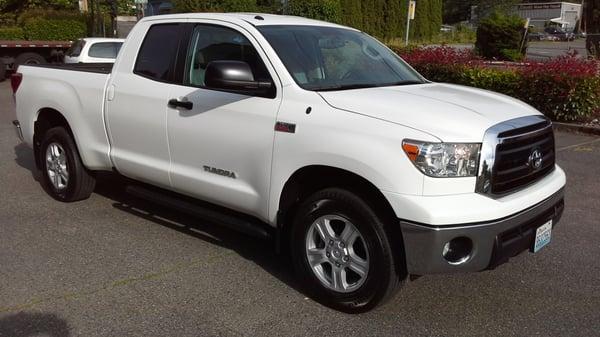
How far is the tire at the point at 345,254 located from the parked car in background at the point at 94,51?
11986mm

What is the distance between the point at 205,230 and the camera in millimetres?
5156

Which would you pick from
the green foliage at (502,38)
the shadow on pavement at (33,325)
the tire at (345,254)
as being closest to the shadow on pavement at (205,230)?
the tire at (345,254)

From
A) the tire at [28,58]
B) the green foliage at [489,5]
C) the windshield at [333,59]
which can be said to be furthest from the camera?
the green foliage at [489,5]

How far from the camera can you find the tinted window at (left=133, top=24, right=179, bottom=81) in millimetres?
4672

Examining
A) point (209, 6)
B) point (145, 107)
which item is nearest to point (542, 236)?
point (145, 107)

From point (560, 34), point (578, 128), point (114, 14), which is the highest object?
point (114, 14)

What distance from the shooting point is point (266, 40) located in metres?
4.09

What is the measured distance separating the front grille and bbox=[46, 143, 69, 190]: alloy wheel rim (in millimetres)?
4212

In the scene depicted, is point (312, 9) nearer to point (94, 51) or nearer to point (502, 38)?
point (502, 38)

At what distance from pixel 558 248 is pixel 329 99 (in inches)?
96.5

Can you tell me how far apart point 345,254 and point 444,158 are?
87 centimetres

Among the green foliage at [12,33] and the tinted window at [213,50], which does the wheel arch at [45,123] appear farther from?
the green foliage at [12,33]

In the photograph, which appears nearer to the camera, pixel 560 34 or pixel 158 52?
pixel 158 52

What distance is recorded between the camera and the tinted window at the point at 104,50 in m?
14.6
